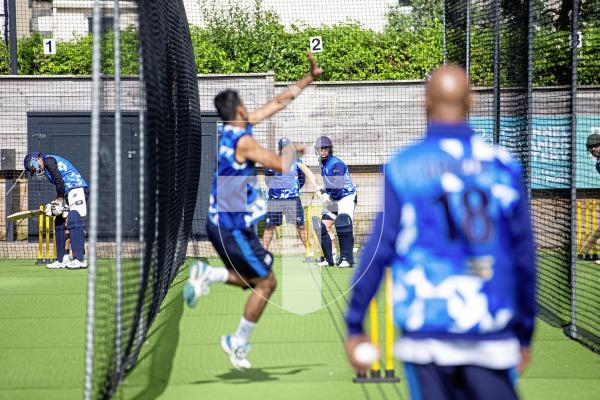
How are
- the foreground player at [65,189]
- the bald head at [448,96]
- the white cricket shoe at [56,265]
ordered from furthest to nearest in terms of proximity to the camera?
the white cricket shoe at [56,265]
the foreground player at [65,189]
the bald head at [448,96]

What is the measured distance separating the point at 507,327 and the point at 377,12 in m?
22.5

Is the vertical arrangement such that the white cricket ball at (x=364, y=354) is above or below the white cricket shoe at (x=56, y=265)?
above

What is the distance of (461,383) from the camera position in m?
3.29

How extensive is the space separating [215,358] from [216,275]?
1.27 m

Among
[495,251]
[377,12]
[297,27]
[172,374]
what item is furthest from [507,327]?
[377,12]

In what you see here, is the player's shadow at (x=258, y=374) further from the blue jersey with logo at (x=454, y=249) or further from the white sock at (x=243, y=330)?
the blue jersey with logo at (x=454, y=249)

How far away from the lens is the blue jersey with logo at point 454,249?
3279 mm

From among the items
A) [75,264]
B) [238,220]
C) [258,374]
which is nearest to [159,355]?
[258,374]

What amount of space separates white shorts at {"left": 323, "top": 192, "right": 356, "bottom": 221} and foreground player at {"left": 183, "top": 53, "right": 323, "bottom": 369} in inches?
312

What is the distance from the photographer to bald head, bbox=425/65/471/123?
3.41m

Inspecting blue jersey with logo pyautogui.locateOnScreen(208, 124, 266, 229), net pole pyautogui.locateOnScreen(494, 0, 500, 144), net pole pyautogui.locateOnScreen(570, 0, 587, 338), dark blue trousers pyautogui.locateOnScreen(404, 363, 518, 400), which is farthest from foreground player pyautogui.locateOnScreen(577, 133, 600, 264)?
dark blue trousers pyautogui.locateOnScreen(404, 363, 518, 400)

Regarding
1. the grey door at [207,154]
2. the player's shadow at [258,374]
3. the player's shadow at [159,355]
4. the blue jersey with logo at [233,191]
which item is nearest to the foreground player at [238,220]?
the blue jersey with logo at [233,191]

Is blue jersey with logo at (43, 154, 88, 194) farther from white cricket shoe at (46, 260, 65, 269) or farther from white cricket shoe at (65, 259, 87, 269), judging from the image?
white cricket shoe at (46, 260, 65, 269)

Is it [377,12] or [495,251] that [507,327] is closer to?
[495,251]
